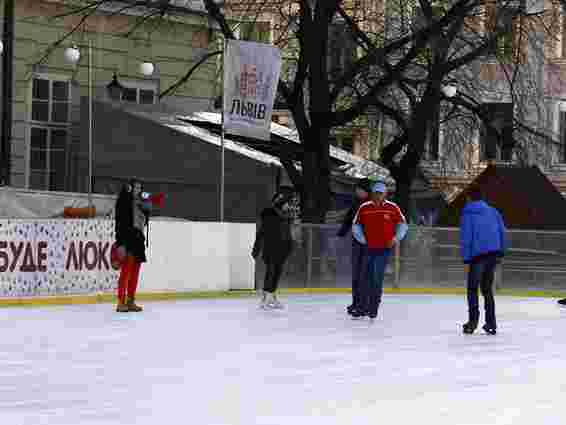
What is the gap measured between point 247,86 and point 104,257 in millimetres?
3593

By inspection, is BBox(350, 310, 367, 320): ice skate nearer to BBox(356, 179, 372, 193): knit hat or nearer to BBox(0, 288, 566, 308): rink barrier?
BBox(356, 179, 372, 193): knit hat

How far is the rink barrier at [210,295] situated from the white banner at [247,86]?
105 inches

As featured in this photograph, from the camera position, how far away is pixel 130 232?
67.1 feet

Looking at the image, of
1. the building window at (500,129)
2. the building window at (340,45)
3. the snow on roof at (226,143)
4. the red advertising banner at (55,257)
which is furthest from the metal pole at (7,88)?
the building window at (500,129)

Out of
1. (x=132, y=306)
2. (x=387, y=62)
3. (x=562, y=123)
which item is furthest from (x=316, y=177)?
(x=562, y=123)

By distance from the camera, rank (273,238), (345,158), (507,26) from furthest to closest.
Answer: (345,158) < (507,26) < (273,238)

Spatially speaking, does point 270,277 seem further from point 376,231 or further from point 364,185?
point 376,231

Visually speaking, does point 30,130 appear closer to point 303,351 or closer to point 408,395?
point 303,351

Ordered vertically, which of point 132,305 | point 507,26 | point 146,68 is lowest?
point 132,305

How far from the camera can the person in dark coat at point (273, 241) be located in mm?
22234

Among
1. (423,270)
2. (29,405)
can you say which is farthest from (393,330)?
(423,270)

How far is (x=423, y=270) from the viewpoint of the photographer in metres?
30.0

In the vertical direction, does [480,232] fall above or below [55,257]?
above

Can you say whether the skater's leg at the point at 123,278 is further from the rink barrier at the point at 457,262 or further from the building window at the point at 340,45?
the building window at the point at 340,45
